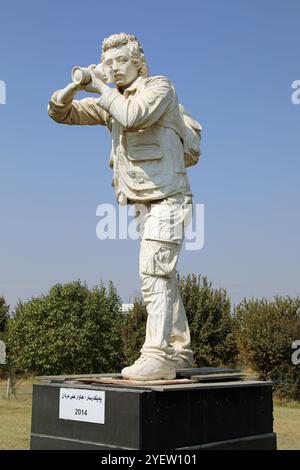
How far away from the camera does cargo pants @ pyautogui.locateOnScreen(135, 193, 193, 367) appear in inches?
185

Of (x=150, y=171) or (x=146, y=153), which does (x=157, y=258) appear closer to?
(x=150, y=171)

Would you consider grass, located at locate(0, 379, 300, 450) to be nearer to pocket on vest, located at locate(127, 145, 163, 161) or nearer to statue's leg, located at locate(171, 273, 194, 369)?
statue's leg, located at locate(171, 273, 194, 369)

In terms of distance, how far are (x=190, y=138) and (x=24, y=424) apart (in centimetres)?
883

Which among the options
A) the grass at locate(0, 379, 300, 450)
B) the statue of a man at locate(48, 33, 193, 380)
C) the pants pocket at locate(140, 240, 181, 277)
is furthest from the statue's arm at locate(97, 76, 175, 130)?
the grass at locate(0, 379, 300, 450)

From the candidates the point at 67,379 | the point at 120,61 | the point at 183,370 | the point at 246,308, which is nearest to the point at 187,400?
the point at 183,370

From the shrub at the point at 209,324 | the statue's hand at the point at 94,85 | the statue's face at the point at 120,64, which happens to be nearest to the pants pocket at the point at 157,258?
the statue's hand at the point at 94,85

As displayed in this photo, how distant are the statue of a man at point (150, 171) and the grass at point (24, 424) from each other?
558cm

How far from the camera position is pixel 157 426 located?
13.3 feet

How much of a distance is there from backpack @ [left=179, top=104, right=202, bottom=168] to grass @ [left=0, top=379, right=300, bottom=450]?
6160mm

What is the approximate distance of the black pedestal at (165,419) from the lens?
13.2ft

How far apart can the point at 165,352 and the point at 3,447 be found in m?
5.75

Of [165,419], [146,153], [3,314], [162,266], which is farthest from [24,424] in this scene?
[3,314]

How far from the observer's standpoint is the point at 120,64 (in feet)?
16.6
